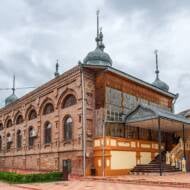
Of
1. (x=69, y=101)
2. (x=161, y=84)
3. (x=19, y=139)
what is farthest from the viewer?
(x=161, y=84)

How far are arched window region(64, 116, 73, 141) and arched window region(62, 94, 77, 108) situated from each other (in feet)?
3.48

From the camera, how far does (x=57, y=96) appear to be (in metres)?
25.7

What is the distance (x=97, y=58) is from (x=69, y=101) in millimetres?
4420

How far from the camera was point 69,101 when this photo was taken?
973 inches

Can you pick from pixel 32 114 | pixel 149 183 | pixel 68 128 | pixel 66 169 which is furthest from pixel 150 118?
pixel 32 114

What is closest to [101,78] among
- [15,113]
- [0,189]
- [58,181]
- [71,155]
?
[71,155]

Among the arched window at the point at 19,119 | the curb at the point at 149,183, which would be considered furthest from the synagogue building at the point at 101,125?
the arched window at the point at 19,119

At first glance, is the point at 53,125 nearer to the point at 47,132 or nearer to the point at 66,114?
the point at 47,132

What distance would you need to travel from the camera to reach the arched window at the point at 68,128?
24.0 metres

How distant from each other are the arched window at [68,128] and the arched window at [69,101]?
1.06 metres

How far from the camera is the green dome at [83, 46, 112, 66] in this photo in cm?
2600

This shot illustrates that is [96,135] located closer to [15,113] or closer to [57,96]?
[57,96]

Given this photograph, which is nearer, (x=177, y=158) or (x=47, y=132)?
(x=177, y=158)

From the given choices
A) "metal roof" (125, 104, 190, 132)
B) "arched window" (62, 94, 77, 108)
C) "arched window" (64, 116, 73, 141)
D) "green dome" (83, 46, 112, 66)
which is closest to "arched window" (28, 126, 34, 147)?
"arched window" (64, 116, 73, 141)
